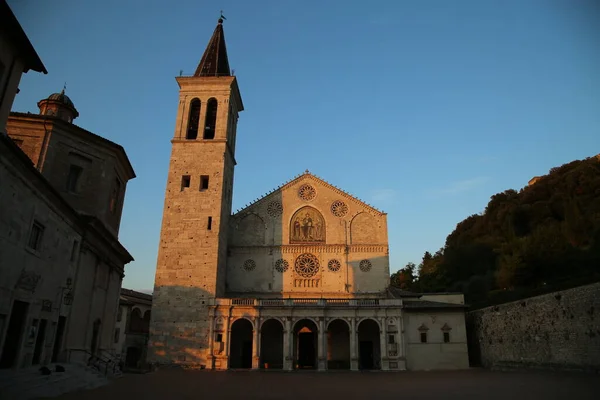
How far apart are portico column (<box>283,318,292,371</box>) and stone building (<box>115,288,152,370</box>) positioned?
1129 cm

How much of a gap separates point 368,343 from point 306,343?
445cm

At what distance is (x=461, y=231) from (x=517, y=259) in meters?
33.0

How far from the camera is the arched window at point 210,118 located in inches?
1356

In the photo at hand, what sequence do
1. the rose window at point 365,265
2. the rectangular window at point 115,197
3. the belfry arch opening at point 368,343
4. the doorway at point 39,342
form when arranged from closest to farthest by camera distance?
the doorway at point 39,342 → the rectangular window at point 115,197 → the belfry arch opening at point 368,343 → the rose window at point 365,265

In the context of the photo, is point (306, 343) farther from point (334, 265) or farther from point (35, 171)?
point (35, 171)

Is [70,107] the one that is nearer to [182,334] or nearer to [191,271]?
[191,271]

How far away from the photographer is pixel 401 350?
27281 millimetres

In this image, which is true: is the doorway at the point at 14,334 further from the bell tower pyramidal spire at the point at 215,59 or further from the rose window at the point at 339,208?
the bell tower pyramidal spire at the point at 215,59

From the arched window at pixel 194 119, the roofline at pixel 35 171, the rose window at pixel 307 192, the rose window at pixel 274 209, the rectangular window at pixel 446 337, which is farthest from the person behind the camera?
the rose window at pixel 307 192

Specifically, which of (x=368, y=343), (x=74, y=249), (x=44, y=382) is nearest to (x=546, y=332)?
(x=368, y=343)

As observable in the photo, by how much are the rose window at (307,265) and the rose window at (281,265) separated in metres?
0.70

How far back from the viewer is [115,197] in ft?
65.3

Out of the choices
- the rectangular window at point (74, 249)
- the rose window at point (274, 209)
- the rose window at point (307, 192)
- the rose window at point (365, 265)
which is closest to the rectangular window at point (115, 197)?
the rectangular window at point (74, 249)

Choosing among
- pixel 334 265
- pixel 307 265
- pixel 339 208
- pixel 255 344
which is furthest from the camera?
pixel 339 208
